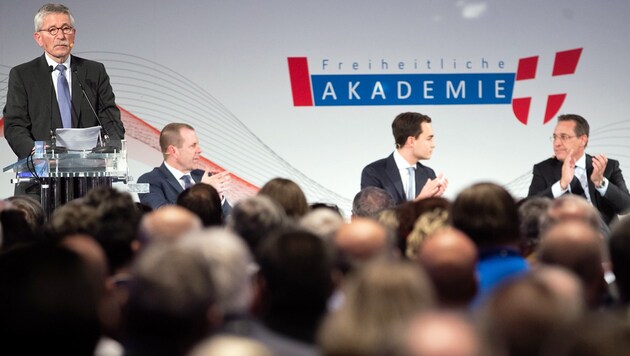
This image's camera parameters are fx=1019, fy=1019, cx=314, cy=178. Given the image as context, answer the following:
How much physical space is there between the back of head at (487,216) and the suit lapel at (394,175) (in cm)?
299

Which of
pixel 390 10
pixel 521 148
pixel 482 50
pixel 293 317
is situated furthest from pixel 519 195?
pixel 293 317

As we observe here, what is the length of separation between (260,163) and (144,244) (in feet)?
15.1

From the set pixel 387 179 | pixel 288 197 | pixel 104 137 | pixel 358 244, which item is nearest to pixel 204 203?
pixel 288 197

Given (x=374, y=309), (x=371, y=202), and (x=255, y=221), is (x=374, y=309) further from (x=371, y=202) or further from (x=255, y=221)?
(x=371, y=202)

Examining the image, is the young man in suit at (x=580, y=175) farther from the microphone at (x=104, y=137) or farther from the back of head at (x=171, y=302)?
the back of head at (x=171, y=302)

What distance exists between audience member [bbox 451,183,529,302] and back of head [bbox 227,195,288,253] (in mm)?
543

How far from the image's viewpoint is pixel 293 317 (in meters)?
2.15

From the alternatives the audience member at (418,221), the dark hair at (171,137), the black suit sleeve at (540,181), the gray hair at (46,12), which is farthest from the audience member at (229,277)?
the black suit sleeve at (540,181)

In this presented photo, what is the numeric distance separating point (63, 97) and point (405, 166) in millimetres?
2239

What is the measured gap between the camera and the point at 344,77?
296 inches

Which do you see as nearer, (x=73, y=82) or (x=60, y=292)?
(x=60, y=292)

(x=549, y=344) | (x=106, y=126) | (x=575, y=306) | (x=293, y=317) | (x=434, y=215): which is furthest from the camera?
(x=106, y=126)

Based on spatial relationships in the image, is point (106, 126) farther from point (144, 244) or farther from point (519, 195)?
point (519, 195)

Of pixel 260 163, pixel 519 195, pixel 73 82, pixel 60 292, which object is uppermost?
pixel 73 82
